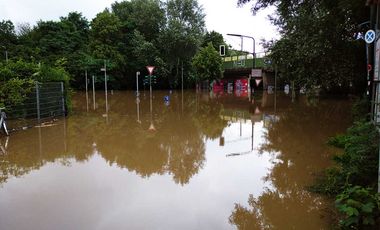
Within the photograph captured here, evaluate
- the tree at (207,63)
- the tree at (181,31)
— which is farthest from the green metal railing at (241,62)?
the tree at (181,31)

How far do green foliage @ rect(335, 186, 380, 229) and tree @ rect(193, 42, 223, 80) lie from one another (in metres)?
43.1

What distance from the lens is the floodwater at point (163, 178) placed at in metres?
4.91

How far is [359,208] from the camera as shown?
390 cm

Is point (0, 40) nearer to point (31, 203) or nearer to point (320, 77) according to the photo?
point (320, 77)

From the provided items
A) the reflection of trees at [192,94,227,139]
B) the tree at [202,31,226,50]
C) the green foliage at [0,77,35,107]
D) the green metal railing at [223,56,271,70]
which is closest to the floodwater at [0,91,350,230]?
the reflection of trees at [192,94,227,139]

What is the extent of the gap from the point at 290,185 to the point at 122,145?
17.2ft

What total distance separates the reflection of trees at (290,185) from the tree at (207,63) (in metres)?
34.7

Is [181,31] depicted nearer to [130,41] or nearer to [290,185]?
[130,41]

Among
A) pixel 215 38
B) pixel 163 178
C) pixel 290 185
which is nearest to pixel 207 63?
pixel 215 38

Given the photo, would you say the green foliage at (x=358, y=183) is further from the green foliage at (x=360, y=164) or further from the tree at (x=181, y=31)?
the tree at (x=181, y=31)

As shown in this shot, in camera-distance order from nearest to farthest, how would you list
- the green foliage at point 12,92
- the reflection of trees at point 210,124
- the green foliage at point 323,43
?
the green foliage at point 323,43 < the reflection of trees at point 210,124 < the green foliage at point 12,92

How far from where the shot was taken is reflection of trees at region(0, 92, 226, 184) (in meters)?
7.84

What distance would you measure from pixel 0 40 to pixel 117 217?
41234 mm

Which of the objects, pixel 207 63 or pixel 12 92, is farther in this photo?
pixel 207 63
